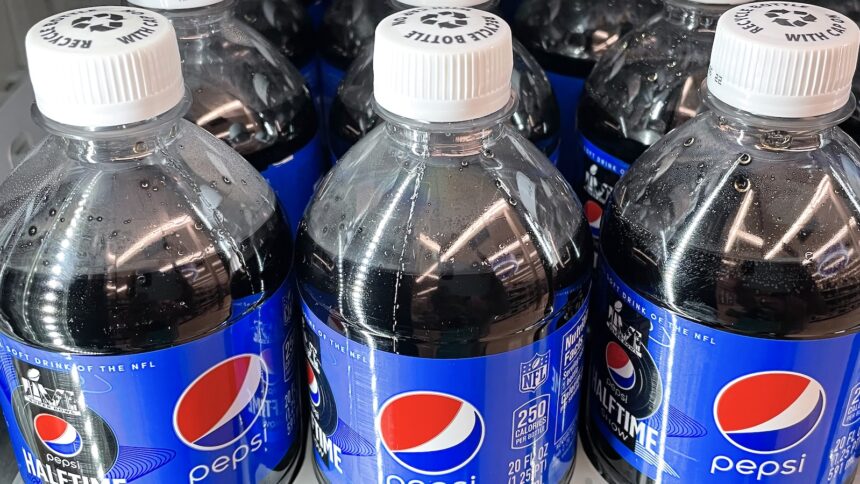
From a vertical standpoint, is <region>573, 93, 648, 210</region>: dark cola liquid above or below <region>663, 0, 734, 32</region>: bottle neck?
below

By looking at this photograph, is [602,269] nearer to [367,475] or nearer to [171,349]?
[367,475]

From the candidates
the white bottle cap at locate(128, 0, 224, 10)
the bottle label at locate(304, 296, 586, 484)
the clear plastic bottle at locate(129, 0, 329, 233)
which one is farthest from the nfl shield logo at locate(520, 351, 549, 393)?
the white bottle cap at locate(128, 0, 224, 10)

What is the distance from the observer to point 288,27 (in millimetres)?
1288

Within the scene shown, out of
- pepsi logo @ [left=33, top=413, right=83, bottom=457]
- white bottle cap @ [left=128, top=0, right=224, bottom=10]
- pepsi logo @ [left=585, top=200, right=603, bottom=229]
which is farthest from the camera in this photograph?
pepsi logo @ [left=585, top=200, right=603, bottom=229]

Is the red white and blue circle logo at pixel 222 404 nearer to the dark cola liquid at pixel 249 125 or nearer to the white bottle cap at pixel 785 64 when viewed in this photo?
the dark cola liquid at pixel 249 125

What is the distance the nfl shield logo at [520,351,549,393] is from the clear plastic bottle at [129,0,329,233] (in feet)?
1.14

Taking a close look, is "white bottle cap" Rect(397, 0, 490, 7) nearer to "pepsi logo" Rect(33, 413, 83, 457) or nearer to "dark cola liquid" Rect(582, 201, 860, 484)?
"dark cola liquid" Rect(582, 201, 860, 484)

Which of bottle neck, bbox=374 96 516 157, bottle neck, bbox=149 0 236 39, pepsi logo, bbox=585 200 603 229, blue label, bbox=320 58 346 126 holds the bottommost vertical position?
pepsi logo, bbox=585 200 603 229

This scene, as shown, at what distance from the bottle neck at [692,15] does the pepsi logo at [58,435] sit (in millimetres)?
725

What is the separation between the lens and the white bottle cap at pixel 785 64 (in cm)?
75

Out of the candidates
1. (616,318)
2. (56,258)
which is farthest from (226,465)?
(616,318)

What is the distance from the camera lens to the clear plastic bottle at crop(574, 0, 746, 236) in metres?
1.02

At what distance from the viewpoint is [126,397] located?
2.64 ft

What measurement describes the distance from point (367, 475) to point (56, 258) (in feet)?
1.07
